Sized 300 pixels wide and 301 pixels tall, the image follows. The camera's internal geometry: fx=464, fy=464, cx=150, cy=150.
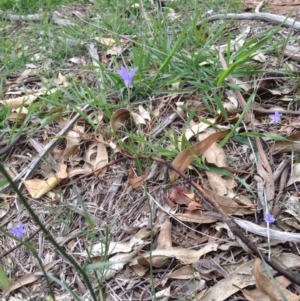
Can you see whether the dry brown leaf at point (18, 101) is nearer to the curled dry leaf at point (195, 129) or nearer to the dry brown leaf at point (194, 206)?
the curled dry leaf at point (195, 129)

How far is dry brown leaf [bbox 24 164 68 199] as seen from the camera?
5.14 ft

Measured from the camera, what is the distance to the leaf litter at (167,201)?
123 centimetres

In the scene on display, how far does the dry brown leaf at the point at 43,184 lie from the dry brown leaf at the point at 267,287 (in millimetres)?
734

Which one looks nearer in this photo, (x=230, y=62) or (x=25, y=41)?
(x=230, y=62)

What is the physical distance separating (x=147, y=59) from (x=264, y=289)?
1.08 meters

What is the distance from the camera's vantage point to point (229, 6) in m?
2.33

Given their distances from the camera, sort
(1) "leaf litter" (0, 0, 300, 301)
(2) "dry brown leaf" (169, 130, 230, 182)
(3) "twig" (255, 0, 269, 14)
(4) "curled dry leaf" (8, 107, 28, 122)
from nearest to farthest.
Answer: (1) "leaf litter" (0, 0, 300, 301) < (2) "dry brown leaf" (169, 130, 230, 182) < (4) "curled dry leaf" (8, 107, 28, 122) < (3) "twig" (255, 0, 269, 14)

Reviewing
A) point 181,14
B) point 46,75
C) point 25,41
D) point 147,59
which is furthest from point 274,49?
point 25,41

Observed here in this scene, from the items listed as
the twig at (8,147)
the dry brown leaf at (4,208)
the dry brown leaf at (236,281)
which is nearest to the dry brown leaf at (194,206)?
the dry brown leaf at (236,281)

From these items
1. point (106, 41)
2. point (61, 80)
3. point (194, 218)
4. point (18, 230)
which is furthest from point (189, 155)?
point (106, 41)

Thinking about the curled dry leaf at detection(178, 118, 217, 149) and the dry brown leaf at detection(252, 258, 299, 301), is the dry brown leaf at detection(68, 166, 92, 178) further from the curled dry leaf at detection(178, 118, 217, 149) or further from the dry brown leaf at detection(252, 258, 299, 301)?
the dry brown leaf at detection(252, 258, 299, 301)

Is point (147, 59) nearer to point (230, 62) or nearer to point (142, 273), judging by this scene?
point (230, 62)

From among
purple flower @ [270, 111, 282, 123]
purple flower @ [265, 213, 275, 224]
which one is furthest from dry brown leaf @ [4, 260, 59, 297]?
purple flower @ [270, 111, 282, 123]

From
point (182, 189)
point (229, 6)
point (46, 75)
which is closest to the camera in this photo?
point (182, 189)
